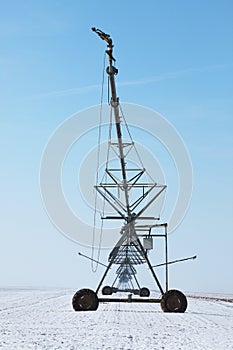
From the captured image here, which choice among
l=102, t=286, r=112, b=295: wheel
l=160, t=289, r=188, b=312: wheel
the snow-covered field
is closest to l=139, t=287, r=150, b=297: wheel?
l=102, t=286, r=112, b=295: wheel

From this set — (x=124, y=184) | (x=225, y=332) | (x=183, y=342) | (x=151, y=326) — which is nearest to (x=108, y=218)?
(x=124, y=184)

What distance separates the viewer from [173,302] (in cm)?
2844

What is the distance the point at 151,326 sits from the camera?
19.9 meters

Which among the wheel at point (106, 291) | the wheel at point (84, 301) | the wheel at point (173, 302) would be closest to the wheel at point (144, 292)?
the wheel at point (106, 291)

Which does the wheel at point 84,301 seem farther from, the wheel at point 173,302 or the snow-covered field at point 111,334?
the snow-covered field at point 111,334

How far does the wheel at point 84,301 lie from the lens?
28203mm

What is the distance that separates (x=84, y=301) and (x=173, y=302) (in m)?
4.32

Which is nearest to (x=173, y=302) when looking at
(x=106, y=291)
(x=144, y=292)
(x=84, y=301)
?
(x=84, y=301)

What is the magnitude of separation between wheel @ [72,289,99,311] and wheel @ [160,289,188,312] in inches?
132

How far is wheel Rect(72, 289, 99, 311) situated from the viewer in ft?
92.5

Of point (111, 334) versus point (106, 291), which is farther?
point (106, 291)

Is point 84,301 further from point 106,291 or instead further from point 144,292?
point 106,291

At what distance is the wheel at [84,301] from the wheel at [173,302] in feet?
11.0

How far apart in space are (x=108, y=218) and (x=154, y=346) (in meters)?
18.1
